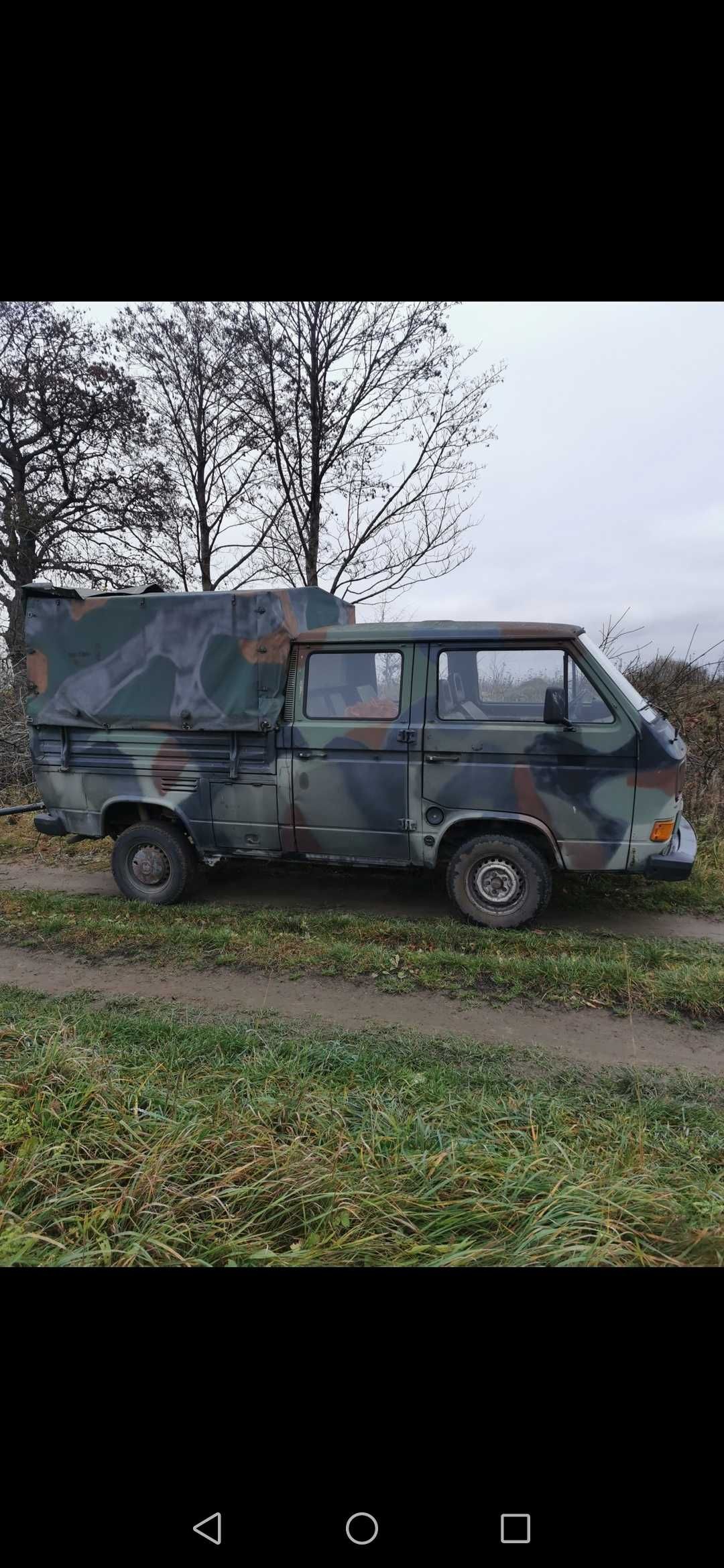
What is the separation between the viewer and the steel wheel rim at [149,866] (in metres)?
5.81

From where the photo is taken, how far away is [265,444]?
13148mm

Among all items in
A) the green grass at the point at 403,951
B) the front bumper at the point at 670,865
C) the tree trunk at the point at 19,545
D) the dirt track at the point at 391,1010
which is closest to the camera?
the dirt track at the point at 391,1010

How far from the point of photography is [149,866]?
584 centimetres

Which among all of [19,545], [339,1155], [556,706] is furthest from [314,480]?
Result: [339,1155]

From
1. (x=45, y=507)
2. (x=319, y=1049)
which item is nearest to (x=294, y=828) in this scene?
(x=319, y=1049)

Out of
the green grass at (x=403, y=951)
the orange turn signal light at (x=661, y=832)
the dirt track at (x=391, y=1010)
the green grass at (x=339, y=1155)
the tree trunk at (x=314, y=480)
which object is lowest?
the green grass at (x=339, y=1155)

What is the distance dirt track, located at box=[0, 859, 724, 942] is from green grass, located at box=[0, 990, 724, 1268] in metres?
2.01

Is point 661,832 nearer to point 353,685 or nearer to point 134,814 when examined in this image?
point 353,685

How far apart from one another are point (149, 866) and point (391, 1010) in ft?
9.52

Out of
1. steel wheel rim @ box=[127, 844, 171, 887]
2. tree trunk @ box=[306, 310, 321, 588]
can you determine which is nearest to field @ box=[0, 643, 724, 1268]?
steel wheel rim @ box=[127, 844, 171, 887]

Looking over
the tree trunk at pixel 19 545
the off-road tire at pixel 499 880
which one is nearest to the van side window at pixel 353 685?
the off-road tire at pixel 499 880

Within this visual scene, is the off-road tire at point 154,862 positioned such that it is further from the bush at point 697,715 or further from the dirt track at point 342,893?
the bush at point 697,715

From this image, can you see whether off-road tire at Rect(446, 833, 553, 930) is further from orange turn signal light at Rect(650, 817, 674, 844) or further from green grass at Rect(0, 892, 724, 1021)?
orange turn signal light at Rect(650, 817, 674, 844)

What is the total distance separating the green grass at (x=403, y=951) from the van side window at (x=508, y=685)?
5.25 ft
